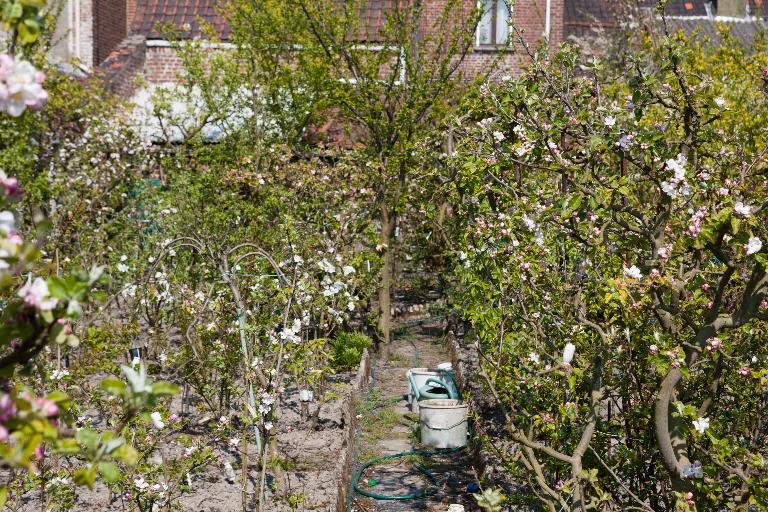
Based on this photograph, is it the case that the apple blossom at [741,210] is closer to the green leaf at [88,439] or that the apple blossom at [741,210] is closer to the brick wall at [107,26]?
the green leaf at [88,439]

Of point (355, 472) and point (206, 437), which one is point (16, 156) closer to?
point (206, 437)

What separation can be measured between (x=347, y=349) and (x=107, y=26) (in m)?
18.1

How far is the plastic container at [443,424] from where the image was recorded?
27.6 feet

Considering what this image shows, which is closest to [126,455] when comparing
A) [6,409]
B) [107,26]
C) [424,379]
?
[6,409]

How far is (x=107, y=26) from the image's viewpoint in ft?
82.6

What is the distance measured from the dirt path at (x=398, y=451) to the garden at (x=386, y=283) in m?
0.04

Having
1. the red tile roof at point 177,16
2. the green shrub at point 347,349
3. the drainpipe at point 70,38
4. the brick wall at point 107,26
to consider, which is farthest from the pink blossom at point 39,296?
the brick wall at point 107,26

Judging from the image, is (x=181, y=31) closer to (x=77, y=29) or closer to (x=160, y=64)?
(x=160, y=64)

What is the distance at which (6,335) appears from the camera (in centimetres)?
211

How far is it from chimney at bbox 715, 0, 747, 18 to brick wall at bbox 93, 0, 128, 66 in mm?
19410

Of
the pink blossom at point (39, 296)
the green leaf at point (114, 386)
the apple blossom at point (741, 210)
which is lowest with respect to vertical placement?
the green leaf at point (114, 386)

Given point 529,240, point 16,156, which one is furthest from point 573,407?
point 16,156

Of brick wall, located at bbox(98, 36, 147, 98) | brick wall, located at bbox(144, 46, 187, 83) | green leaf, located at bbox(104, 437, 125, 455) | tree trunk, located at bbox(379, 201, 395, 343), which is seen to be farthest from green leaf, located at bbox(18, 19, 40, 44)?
brick wall, located at bbox(144, 46, 187, 83)

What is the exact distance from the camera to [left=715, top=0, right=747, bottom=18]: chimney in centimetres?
2848
